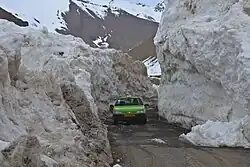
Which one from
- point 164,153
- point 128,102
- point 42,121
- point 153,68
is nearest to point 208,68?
point 128,102

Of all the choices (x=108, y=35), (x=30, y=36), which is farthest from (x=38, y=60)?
(x=108, y=35)

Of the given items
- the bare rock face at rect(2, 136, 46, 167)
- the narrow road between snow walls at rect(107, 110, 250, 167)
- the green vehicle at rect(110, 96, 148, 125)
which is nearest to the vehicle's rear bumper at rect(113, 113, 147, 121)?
the green vehicle at rect(110, 96, 148, 125)

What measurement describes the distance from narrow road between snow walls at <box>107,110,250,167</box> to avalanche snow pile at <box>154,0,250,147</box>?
41.6 inches

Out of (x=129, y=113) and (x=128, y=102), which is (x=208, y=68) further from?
(x=128, y=102)

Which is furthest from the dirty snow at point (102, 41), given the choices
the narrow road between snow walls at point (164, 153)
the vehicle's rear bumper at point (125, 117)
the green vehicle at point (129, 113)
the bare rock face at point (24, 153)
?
the bare rock face at point (24, 153)

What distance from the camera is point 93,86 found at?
30719 millimetres

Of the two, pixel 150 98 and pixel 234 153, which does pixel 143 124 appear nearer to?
pixel 234 153

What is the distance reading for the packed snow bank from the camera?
44.8ft

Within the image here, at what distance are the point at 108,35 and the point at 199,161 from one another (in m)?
132

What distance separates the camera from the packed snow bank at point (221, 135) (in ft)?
44.8

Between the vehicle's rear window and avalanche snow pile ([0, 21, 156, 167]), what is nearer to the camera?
avalanche snow pile ([0, 21, 156, 167])

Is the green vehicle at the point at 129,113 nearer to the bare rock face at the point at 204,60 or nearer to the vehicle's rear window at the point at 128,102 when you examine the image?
the vehicle's rear window at the point at 128,102

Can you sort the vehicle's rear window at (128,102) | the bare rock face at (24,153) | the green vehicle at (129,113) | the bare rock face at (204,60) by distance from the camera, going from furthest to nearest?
the vehicle's rear window at (128,102)
the green vehicle at (129,113)
the bare rock face at (204,60)
the bare rock face at (24,153)

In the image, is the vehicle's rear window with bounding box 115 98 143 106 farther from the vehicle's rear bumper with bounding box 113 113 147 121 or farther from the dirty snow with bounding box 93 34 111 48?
the dirty snow with bounding box 93 34 111 48
